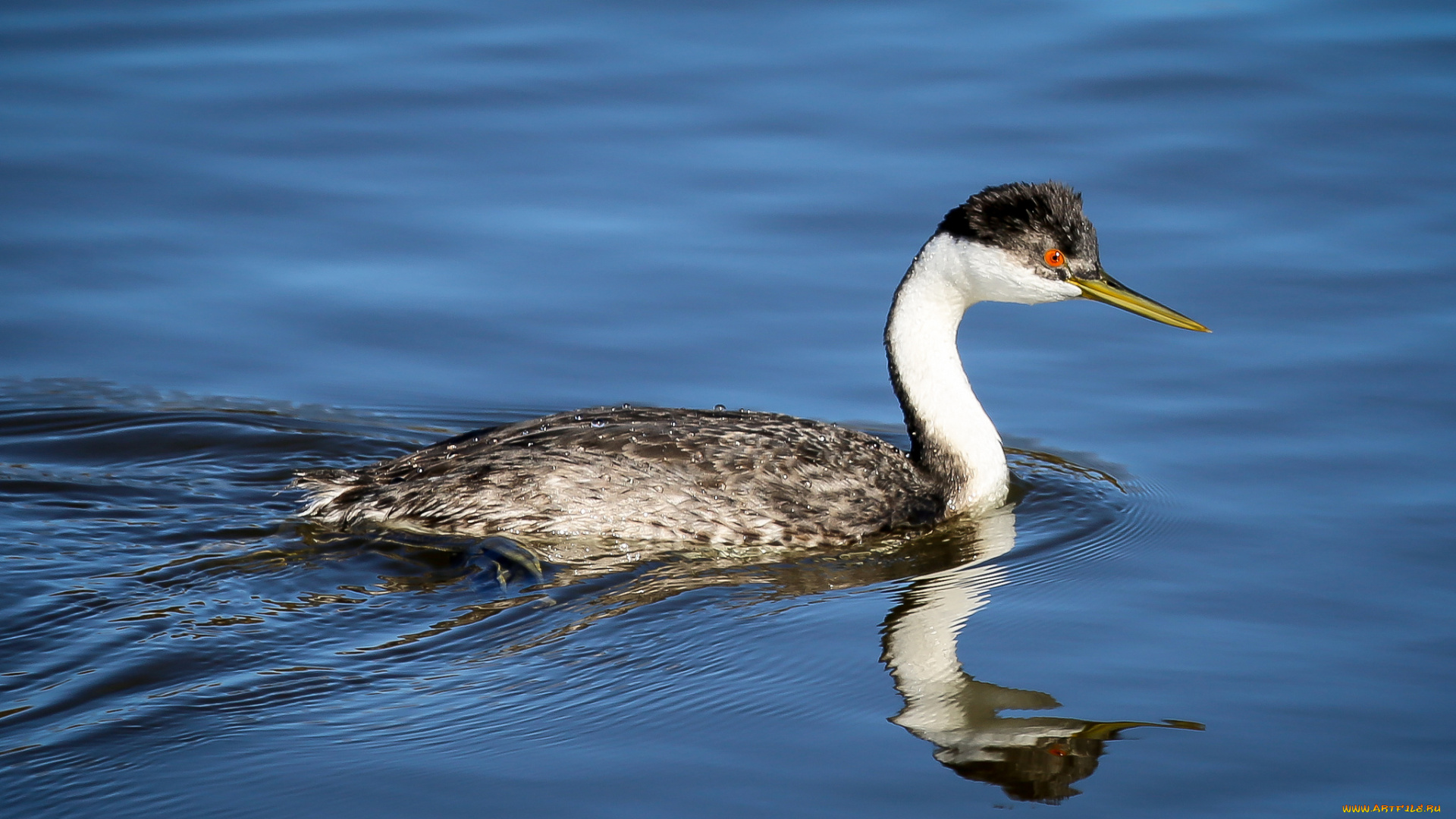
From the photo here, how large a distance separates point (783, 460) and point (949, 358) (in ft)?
3.52

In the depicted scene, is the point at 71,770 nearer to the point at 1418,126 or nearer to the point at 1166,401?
the point at 1166,401

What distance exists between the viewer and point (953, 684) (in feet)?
19.9

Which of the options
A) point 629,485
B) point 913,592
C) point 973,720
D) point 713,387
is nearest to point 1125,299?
point 913,592

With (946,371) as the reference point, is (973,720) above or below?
below

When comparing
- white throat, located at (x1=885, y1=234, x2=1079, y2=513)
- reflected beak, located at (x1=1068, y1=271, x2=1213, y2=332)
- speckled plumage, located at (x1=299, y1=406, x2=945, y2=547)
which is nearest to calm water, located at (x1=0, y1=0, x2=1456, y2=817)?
speckled plumage, located at (x1=299, y1=406, x2=945, y2=547)

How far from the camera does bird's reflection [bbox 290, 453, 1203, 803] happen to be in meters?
5.59

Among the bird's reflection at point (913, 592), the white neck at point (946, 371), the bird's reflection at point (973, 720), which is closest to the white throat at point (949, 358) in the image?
the white neck at point (946, 371)

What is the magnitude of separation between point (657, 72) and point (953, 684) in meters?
7.41

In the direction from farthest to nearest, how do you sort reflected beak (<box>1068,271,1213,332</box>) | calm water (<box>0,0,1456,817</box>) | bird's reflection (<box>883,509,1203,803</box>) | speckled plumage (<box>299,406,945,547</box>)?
1. reflected beak (<box>1068,271,1213,332</box>)
2. speckled plumage (<box>299,406,945,547</box>)
3. calm water (<box>0,0,1456,817</box>)
4. bird's reflection (<box>883,509,1203,803</box>)

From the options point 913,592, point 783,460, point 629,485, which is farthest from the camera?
point 783,460

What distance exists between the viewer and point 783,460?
752cm

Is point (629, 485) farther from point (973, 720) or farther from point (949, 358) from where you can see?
point (973, 720)

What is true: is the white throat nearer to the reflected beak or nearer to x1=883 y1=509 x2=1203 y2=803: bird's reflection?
the reflected beak

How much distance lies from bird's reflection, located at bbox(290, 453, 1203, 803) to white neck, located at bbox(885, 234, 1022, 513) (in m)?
0.23
